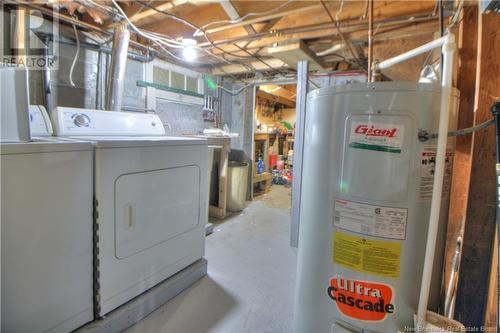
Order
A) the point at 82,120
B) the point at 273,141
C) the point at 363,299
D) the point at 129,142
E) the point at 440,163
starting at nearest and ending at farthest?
the point at 440,163, the point at 363,299, the point at 129,142, the point at 82,120, the point at 273,141

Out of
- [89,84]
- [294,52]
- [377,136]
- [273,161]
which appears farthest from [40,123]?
[273,161]

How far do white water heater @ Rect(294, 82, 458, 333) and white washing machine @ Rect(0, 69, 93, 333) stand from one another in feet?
3.76

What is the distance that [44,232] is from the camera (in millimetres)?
1188

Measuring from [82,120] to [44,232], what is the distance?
0.91 meters

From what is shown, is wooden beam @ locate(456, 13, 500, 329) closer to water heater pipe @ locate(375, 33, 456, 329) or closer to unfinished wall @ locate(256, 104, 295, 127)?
water heater pipe @ locate(375, 33, 456, 329)

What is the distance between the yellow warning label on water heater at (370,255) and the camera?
925 millimetres

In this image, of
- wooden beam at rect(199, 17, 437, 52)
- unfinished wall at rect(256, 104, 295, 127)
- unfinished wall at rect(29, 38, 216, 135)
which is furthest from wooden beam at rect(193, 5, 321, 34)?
unfinished wall at rect(256, 104, 295, 127)

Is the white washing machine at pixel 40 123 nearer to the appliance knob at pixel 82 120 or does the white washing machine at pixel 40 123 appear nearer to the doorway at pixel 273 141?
the appliance knob at pixel 82 120

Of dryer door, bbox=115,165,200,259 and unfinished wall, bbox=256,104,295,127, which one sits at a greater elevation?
unfinished wall, bbox=256,104,295,127

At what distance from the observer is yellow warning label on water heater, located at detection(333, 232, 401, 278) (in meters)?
0.92

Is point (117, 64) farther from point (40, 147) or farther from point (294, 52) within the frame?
point (294, 52)

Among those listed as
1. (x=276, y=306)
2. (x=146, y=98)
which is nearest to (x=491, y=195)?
(x=276, y=306)

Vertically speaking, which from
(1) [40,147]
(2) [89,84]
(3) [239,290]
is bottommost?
(3) [239,290]

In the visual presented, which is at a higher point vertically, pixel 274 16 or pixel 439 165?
pixel 274 16
